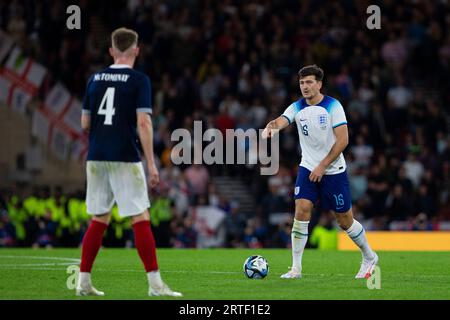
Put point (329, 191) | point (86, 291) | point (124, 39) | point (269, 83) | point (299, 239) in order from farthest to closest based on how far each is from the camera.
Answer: point (269, 83)
point (299, 239)
point (329, 191)
point (86, 291)
point (124, 39)

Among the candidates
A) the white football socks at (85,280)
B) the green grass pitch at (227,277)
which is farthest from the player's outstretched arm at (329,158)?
the white football socks at (85,280)

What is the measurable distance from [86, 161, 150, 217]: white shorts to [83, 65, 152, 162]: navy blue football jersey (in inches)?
3.4

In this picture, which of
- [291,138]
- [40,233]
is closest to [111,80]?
[40,233]

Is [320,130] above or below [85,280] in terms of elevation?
above

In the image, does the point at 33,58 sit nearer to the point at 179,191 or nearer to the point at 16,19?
the point at 16,19

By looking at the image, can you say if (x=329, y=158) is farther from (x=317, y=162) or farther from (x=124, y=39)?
(x=124, y=39)

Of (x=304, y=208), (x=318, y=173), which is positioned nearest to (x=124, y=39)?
(x=318, y=173)

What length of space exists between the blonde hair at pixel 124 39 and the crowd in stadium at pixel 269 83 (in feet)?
46.6

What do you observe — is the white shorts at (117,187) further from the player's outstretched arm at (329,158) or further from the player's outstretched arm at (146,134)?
the player's outstretched arm at (329,158)

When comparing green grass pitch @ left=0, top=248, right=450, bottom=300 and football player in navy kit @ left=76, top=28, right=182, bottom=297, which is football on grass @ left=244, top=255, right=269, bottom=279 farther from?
football player in navy kit @ left=76, top=28, right=182, bottom=297

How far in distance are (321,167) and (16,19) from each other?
56.7ft

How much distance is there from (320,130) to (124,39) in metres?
3.69

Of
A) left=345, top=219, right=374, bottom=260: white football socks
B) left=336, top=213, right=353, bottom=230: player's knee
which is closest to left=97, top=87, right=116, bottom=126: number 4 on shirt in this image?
left=336, top=213, right=353, bottom=230: player's knee

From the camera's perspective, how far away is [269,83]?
1108 inches
